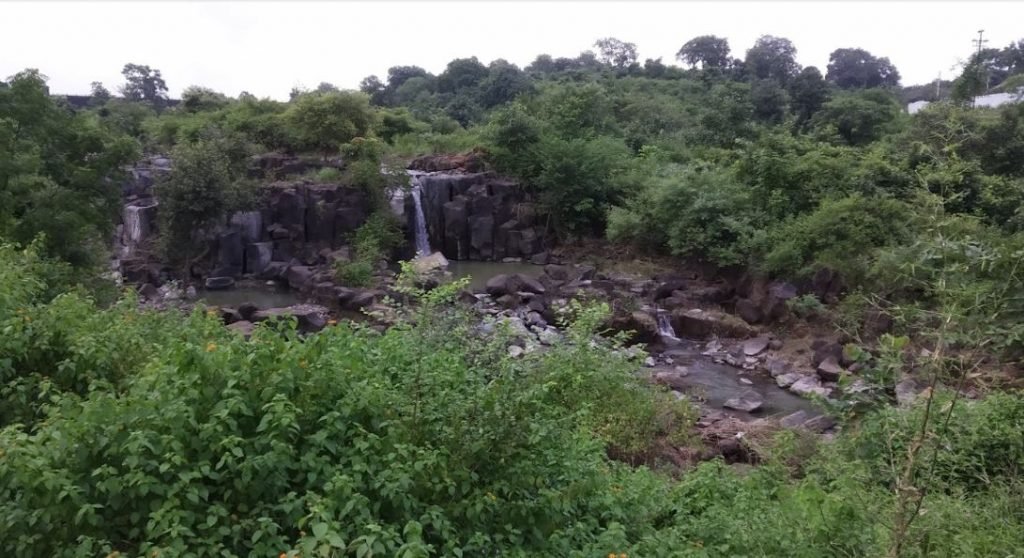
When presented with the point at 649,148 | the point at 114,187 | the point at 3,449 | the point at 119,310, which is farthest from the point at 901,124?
the point at 3,449

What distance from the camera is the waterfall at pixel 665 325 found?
50.6 feet

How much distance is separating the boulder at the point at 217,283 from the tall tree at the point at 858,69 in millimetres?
52434

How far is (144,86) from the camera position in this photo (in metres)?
45.0

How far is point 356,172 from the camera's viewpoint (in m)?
21.6

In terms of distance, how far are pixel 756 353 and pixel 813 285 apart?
2.71m

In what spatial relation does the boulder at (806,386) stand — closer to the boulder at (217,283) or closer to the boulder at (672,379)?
the boulder at (672,379)

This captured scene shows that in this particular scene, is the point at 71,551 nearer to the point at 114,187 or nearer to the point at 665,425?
the point at 665,425

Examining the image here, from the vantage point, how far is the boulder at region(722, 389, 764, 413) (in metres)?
11.2

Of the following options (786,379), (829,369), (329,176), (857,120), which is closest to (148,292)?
(329,176)

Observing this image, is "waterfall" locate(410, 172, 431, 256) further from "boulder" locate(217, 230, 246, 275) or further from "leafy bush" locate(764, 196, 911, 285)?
"leafy bush" locate(764, 196, 911, 285)

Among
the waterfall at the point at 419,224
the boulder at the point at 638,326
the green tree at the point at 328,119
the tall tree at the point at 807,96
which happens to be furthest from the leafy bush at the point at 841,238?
the tall tree at the point at 807,96

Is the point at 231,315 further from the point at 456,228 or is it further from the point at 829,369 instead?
the point at 829,369

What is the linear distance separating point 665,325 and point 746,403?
4.43m

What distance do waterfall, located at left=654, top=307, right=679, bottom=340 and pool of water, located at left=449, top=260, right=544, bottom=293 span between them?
5.49 m
